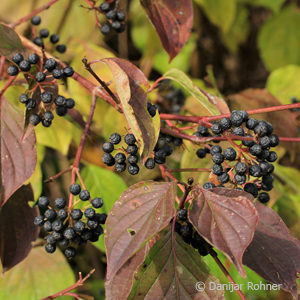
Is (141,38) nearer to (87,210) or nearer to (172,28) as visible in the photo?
(172,28)

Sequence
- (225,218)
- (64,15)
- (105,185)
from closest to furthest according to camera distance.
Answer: (225,218) < (105,185) < (64,15)

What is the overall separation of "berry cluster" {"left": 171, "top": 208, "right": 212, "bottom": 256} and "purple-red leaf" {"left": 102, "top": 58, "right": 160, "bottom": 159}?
16 centimetres

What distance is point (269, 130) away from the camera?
761 mm

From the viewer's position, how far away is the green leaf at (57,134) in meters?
1.24

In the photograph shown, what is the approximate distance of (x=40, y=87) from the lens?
2.75ft

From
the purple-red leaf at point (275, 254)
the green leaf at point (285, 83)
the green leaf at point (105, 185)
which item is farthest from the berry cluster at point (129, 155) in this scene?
the green leaf at point (285, 83)

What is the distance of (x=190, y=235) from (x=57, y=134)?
0.64 meters

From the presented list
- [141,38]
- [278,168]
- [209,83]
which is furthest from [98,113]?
[141,38]

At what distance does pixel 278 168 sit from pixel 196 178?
0.47 m

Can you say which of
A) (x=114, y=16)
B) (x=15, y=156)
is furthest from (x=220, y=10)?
(x=15, y=156)

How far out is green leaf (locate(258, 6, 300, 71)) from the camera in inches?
87.7

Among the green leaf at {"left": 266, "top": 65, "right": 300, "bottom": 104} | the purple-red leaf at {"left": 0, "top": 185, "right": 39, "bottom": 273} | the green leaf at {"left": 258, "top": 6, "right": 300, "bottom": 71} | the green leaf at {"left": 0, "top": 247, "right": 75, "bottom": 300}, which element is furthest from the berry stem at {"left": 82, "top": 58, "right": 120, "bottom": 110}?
the green leaf at {"left": 258, "top": 6, "right": 300, "bottom": 71}

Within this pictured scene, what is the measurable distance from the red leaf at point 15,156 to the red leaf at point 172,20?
16.1 inches

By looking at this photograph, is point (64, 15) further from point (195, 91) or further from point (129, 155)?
point (129, 155)
